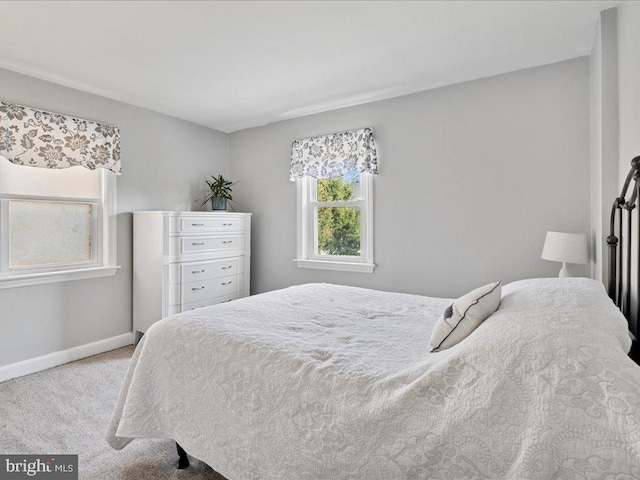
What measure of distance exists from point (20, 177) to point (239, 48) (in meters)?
2.05

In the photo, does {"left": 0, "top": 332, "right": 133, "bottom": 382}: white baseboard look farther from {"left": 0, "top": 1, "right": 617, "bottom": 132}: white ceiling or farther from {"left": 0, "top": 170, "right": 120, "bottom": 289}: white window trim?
{"left": 0, "top": 1, "right": 617, "bottom": 132}: white ceiling

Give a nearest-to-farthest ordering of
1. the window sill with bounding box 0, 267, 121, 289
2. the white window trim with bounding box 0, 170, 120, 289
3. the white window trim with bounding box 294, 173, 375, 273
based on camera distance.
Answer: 1. the window sill with bounding box 0, 267, 121, 289
2. the white window trim with bounding box 0, 170, 120, 289
3. the white window trim with bounding box 294, 173, 375, 273

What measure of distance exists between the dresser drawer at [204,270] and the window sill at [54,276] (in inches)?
23.9

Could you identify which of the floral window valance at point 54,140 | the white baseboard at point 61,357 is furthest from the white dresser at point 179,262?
the floral window valance at point 54,140

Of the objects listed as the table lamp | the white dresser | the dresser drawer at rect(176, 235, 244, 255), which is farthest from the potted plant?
the table lamp

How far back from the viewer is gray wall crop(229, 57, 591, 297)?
2.77 meters

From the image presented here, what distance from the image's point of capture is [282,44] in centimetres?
253

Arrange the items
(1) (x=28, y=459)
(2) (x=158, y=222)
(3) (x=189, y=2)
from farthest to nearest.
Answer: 1. (2) (x=158, y=222)
2. (3) (x=189, y=2)
3. (1) (x=28, y=459)

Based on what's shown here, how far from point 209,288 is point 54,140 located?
73.0 inches

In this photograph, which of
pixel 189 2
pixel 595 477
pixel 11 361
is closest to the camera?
pixel 595 477

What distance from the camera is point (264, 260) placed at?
4.42 metres

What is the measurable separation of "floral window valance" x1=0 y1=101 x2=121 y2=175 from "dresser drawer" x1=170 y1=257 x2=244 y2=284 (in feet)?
3.58

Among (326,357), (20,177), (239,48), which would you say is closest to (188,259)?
(20,177)

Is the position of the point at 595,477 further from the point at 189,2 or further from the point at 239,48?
the point at 239,48
